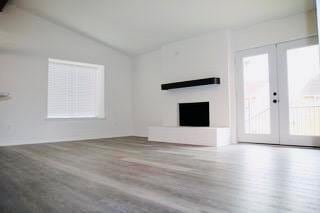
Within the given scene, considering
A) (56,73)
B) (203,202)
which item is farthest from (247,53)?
(56,73)

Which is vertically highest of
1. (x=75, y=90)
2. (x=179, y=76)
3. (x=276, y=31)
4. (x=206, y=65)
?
(x=276, y=31)

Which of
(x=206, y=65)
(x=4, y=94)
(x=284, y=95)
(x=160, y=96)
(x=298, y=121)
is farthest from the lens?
(x=160, y=96)

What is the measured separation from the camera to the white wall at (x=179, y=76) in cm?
519

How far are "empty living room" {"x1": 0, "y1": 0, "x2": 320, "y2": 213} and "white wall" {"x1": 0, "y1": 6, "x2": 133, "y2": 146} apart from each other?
0.02 meters

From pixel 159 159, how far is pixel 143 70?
4.33 metres

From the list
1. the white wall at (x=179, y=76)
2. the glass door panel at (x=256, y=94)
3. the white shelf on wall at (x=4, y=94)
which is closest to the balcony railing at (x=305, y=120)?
the glass door panel at (x=256, y=94)

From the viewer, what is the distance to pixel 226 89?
5.11 meters

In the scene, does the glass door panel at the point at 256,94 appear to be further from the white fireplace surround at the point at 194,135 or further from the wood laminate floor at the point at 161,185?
the wood laminate floor at the point at 161,185

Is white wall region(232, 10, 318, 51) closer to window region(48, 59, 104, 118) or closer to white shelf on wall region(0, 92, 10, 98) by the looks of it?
window region(48, 59, 104, 118)

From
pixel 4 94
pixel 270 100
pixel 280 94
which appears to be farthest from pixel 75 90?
pixel 280 94

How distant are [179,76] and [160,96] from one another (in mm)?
911

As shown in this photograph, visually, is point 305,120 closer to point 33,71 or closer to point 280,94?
point 280,94

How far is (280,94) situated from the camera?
459 centimetres

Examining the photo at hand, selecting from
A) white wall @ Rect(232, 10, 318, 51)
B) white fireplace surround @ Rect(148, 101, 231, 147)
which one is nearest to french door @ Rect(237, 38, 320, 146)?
white wall @ Rect(232, 10, 318, 51)
